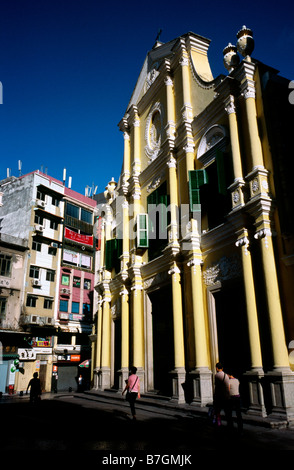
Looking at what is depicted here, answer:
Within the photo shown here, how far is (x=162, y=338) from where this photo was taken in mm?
16188

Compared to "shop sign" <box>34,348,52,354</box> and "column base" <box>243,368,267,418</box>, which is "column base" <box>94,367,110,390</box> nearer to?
"shop sign" <box>34,348,52,354</box>

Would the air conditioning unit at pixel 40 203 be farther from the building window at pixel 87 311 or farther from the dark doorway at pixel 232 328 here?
the dark doorway at pixel 232 328

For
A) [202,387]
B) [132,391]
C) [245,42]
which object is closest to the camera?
[132,391]

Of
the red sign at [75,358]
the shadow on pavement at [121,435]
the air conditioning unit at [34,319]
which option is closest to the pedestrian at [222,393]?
the shadow on pavement at [121,435]

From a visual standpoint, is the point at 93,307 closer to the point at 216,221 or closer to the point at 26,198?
the point at 26,198

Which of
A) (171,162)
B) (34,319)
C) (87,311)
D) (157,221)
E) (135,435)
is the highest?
(171,162)

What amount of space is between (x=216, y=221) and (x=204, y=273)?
75.0 inches

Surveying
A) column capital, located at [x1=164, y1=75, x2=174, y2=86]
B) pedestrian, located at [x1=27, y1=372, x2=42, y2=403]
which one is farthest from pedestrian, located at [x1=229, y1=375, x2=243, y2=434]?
column capital, located at [x1=164, y1=75, x2=174, y2=86]

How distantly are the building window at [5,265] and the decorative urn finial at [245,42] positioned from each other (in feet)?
75.4

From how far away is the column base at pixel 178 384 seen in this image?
1265 centimetres

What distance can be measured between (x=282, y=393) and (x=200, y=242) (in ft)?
19.8

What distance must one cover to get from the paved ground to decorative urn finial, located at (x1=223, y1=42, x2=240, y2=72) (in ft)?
36.4

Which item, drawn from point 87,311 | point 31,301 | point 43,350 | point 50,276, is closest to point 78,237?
point 50,276

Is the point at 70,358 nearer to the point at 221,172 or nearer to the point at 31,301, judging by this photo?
the point at 31,301
